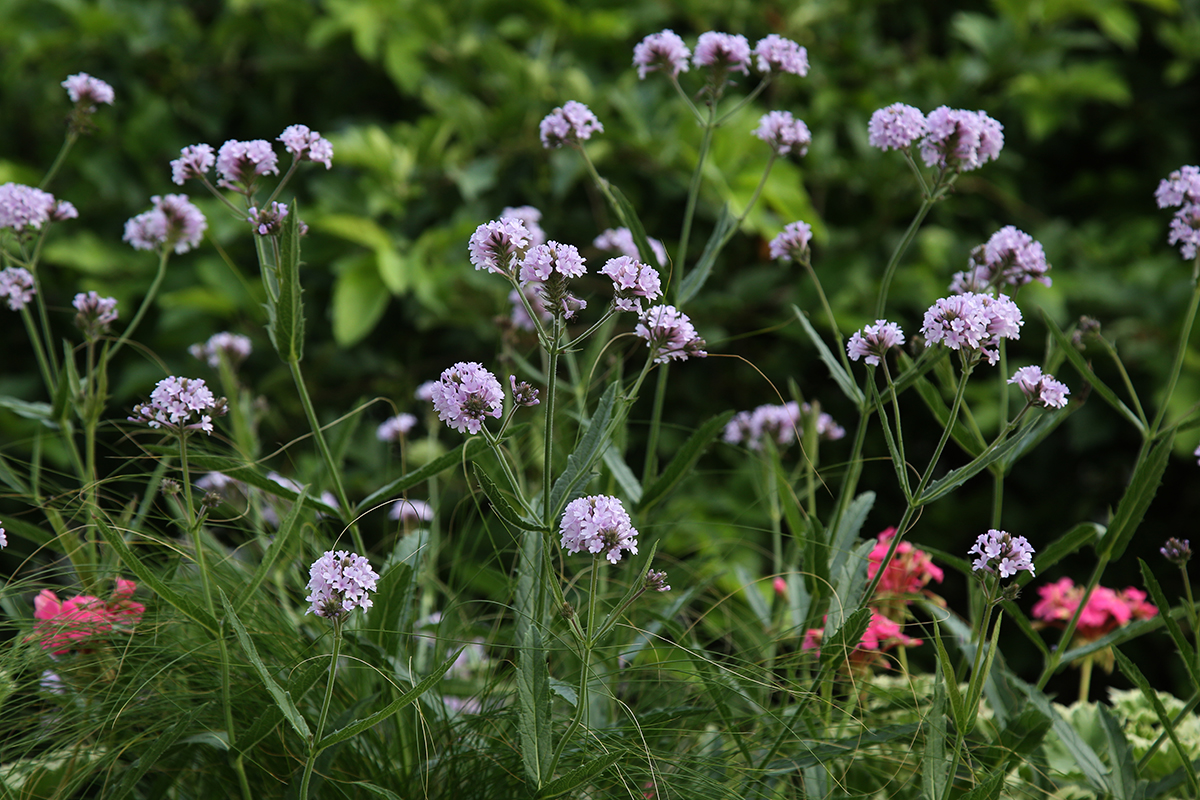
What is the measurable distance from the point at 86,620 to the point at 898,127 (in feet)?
3.66

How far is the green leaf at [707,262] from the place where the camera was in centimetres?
131

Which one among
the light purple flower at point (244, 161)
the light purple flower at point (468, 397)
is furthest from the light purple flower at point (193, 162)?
the light purple flower at point (468, 397)

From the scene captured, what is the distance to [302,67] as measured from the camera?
285 centimetres

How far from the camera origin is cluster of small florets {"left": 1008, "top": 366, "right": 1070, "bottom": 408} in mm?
1026

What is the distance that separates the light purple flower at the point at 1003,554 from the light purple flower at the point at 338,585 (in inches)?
22.5

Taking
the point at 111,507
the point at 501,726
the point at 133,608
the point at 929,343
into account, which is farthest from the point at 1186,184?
the point at 111,507

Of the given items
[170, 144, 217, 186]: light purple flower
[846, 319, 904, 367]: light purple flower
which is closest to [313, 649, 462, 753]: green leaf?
[846, 319, 904, 367]: light purple flower

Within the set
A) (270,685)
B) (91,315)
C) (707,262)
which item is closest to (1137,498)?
(707,262)

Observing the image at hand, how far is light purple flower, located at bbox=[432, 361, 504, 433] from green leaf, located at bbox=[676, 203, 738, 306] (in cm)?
41

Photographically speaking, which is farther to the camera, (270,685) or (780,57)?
(780,57)

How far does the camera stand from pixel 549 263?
0.89m

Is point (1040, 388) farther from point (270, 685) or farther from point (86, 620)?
point (86, 620)

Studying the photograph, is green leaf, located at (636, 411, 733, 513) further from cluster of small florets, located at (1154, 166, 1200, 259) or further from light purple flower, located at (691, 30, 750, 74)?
cluster of small florets, located at (1154, 166, 1200, 259)

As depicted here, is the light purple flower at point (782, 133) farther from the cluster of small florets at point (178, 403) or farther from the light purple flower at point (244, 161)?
the cluster of small florets at point (178, 403)
